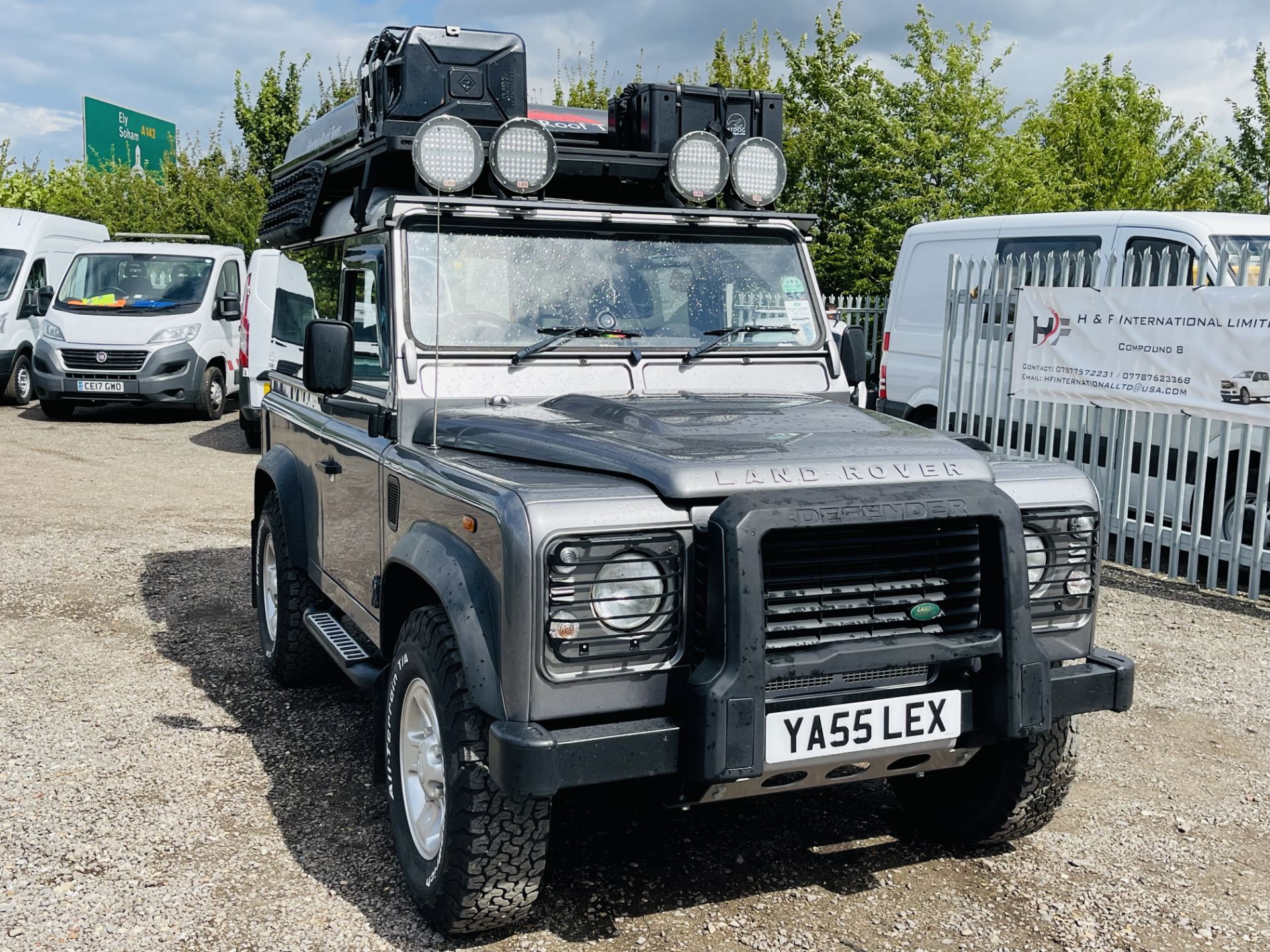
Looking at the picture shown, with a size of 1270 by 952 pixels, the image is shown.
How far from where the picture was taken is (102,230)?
20.3 m

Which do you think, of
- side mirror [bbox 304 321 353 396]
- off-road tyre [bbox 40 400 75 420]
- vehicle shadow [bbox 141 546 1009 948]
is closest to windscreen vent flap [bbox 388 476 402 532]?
side mirror [bbox 304 321 353 396]

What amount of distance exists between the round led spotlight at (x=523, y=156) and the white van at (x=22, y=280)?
47.8ft

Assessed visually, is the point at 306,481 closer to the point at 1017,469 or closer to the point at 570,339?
the point at 570,339

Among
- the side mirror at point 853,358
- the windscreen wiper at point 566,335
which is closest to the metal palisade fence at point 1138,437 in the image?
the side mirror at point 853,358

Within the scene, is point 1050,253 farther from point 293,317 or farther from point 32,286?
point 32,286

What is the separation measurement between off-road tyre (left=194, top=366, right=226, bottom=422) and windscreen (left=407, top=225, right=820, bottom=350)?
12.6m

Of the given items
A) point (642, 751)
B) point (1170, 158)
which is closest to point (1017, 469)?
point (642, 751)

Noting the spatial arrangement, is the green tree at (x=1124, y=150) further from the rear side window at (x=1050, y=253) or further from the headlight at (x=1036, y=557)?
the headlight at (x=1036, y=557)

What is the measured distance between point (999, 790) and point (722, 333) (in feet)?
6.23

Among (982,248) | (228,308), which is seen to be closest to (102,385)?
(228,308)

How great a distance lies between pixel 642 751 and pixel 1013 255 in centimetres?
760

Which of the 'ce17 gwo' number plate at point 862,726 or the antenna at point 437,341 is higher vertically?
the antenna at point 437,341

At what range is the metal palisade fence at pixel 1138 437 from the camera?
7667 mm

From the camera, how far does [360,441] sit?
4.45 metres
